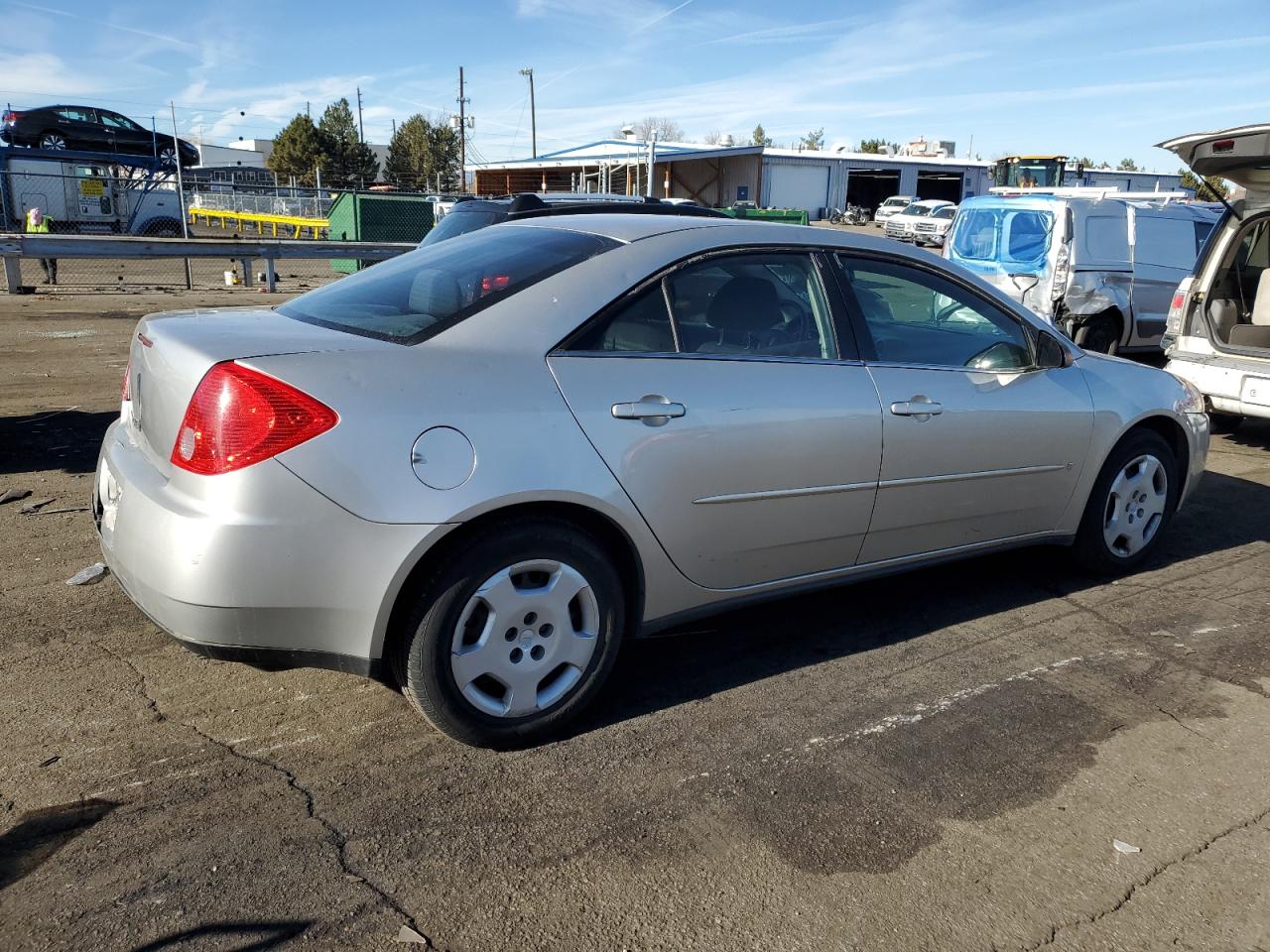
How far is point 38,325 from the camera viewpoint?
11.7 m

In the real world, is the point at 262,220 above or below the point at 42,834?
above

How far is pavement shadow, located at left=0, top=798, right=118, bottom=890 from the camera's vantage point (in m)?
2.49

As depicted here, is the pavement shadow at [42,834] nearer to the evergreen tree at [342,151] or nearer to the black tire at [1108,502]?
the black tire at [1108,502]

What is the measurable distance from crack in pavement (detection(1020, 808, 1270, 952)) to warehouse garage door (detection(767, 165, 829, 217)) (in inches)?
1794

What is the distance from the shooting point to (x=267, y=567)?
272 cm

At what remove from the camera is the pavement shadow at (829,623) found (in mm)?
3646

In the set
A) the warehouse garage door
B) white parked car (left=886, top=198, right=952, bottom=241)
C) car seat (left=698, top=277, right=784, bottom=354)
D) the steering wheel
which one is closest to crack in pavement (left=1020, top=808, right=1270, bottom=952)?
car seat (left=698, top=277, right=784, bottom=354)

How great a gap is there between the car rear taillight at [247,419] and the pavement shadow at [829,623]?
1324 millimetres

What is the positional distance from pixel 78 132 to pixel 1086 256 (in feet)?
101

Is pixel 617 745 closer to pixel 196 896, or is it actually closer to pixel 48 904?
pixel 196 896

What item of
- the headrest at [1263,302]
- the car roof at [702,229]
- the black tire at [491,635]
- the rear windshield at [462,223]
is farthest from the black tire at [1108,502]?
the rear windshield at [462,223]

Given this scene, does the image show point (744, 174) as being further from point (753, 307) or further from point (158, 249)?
point (753, 307)

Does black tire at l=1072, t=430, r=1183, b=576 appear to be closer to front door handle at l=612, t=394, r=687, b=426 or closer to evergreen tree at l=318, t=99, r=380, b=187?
front door handle at l=612, t=394, r=687, b=426

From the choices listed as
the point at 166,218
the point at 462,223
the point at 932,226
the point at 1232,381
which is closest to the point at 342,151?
the point at 166,218
